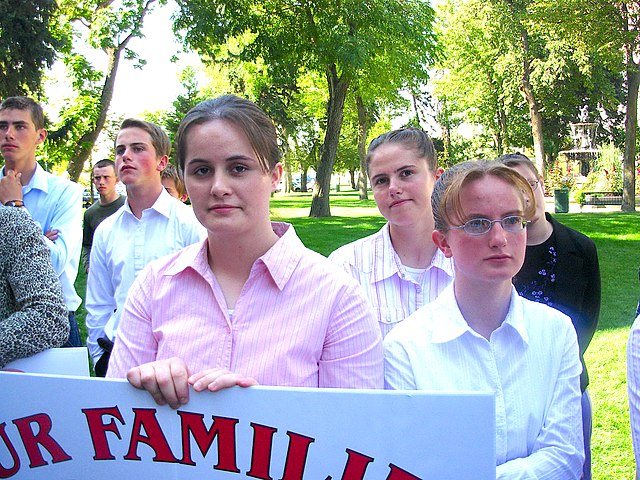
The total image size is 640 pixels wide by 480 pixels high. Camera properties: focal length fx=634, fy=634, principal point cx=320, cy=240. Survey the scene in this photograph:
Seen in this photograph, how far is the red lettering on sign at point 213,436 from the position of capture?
5.21 ft

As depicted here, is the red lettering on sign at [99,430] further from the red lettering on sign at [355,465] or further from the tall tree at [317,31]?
the tall tree at [317,31]

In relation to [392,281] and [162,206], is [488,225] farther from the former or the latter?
[162,206]

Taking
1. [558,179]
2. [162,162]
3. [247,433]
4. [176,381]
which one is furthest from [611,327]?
[558,179]

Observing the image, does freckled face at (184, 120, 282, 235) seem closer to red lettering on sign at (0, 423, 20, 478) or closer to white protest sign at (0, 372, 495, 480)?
white protest sign at (0, 372, 495, 480)

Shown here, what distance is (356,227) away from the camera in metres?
20.0

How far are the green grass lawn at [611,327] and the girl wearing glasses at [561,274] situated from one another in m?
1.52

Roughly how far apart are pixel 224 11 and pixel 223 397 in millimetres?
23581

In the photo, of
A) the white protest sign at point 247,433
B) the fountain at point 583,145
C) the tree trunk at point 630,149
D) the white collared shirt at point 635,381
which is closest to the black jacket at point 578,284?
the white collared shirt at point 635,381

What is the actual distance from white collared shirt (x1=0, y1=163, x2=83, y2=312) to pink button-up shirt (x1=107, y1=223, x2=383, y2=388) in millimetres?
2140

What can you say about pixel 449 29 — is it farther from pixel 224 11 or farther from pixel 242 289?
pixel 242 289

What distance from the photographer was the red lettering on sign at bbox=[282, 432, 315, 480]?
1.56 meters

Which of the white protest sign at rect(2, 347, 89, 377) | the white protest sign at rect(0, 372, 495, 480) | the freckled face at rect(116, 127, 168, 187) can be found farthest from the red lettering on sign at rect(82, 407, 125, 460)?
the freckled face at rect(116, 127, 168, 187)

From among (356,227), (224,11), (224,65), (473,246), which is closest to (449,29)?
(224,65)

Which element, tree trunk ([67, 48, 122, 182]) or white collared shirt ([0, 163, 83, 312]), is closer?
white collared shirt ([0, 163, 83, 312])
